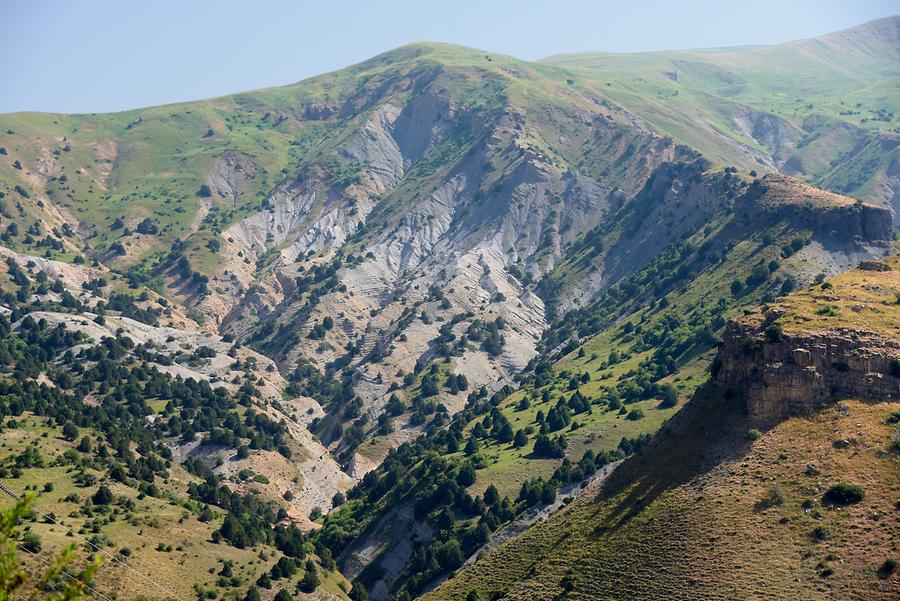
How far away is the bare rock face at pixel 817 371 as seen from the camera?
93250mm

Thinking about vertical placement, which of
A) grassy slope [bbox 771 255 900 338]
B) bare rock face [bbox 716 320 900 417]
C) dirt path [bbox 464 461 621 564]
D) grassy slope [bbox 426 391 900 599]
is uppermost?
grassy slope [bbox 771 255 900 338]

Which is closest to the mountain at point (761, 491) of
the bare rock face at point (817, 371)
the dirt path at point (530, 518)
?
the bare rock face at point (817, 371)

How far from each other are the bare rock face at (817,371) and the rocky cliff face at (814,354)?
85 millimetres

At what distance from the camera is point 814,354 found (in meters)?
95.3

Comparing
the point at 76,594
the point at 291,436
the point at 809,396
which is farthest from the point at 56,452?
the point at 76,594

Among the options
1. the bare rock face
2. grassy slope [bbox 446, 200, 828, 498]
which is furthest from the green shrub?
grassy slope [bbox 446, 200, 828, 498]

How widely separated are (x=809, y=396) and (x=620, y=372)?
3298 inches

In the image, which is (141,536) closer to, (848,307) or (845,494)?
(845,494)

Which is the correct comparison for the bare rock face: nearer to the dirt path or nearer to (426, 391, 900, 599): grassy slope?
(426, 391, 900, 599): grassy slope

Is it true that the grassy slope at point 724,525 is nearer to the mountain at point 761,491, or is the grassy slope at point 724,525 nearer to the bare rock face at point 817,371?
the mountain at point 761,491

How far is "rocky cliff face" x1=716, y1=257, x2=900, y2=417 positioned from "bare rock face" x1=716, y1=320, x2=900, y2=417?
8cm

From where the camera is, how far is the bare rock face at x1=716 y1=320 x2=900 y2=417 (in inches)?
3671

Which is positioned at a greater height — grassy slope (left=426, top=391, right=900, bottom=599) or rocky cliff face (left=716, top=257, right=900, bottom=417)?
rocky cliff face (left=716, top=257, right=900, bottom=417)

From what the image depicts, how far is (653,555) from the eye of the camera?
88.0 meters
